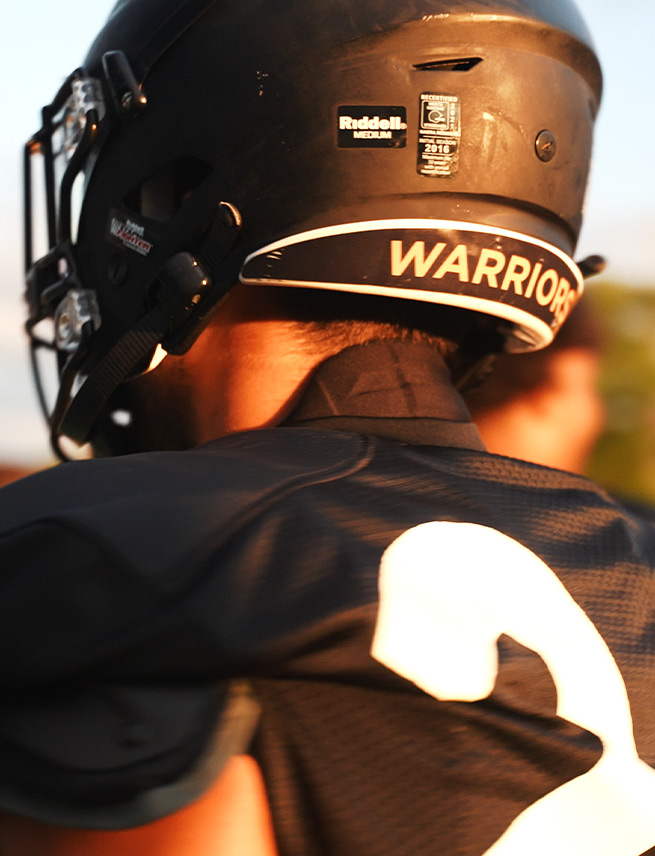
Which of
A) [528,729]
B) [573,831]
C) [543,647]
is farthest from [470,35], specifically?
[573,831]

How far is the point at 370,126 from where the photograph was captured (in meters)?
1.71

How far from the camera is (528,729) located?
130cm

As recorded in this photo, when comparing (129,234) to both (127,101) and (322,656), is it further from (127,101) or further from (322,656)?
(322,656)

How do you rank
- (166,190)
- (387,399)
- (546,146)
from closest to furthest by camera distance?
(387,399)
(546,146)
(166,190)

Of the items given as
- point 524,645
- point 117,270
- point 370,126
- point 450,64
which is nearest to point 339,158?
point 370,126

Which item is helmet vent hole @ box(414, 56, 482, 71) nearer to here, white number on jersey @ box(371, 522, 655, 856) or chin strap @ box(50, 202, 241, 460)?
chin strap @ box(50, 202, 241, 460)

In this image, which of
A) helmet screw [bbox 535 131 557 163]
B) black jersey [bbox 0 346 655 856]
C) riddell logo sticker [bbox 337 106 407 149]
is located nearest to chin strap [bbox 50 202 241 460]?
riddell logo sticker [bbox 337 106 407 149]

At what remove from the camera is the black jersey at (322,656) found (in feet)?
3.70

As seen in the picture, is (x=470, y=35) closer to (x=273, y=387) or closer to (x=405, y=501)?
(x=273, y=387)

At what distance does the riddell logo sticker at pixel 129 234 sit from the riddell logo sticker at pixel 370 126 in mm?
403

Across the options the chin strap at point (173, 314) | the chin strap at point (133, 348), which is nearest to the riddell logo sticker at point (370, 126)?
the chin strap at point (173, 314)

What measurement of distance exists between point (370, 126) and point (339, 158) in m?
0.07

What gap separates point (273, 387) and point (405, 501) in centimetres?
39

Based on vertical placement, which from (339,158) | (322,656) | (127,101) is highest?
(127,101)
